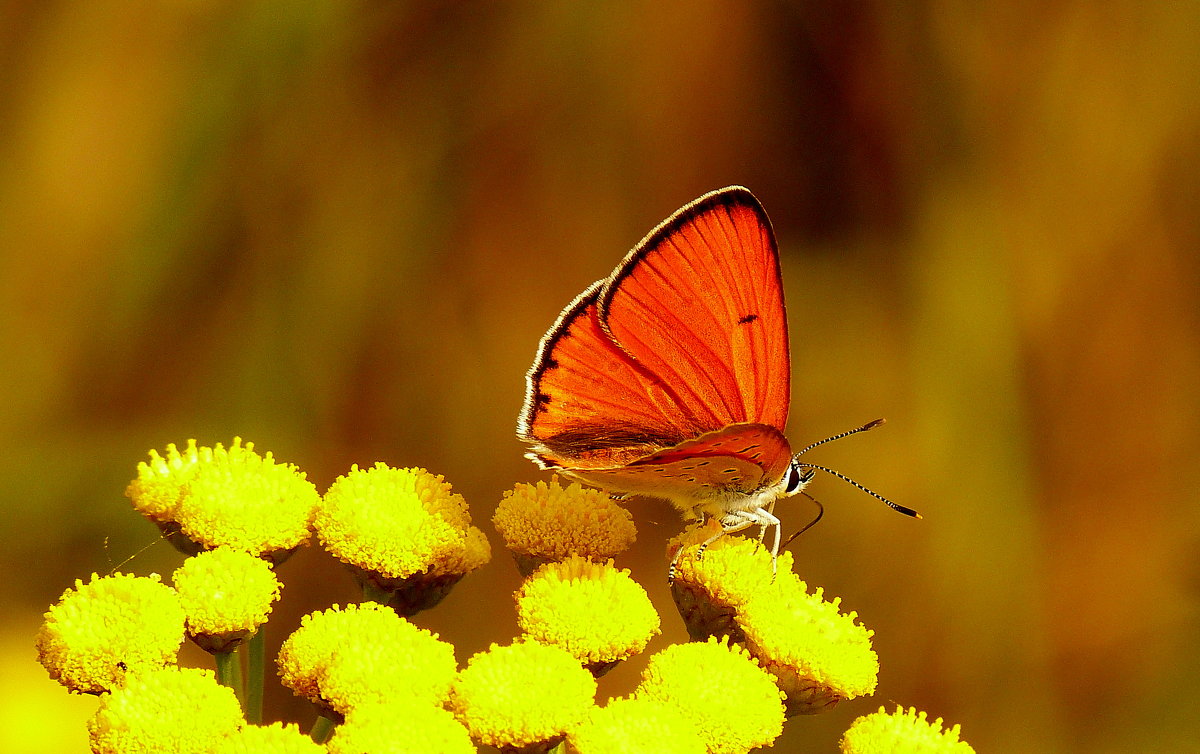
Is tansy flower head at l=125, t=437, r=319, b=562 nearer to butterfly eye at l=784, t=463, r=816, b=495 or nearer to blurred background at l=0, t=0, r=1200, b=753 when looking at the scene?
blurred background at l=0, t=0, r=1200, b=753

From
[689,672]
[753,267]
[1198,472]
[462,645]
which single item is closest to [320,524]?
[689,672]

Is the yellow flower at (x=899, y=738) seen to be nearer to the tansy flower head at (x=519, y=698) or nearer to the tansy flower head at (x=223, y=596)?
the tansy flower head at (x=519, y=698)

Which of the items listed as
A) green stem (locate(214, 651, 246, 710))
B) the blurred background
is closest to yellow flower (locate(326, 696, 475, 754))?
green stem (locate(214, 651, 246, 710))

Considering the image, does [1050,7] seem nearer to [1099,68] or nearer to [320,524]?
[1099,68]

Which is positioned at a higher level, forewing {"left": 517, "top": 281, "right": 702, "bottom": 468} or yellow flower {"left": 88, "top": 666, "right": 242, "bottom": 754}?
forewing {"left": 517, "top": 281, "right": 702, "bottom": 468}

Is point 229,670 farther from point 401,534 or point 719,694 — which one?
point 719,694

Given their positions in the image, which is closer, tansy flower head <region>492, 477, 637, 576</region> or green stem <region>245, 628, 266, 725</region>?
green stem <region>245, 628, 266, 725</region>
